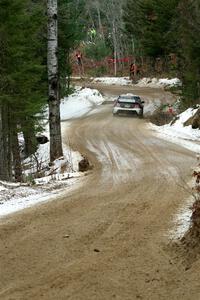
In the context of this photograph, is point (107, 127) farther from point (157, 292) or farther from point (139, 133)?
point (157, 292)

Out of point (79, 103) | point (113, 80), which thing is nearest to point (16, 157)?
point (79, 103)

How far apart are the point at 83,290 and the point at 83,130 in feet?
75.9

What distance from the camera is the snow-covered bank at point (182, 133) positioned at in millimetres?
20156

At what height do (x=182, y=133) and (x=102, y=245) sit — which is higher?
(x=102, y=245)

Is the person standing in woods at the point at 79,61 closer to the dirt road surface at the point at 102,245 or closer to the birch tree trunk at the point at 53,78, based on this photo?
the birch tree trunk at the point at 53,78

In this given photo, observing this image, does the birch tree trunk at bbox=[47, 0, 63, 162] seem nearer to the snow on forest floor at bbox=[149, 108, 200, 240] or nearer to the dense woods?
the dense woods

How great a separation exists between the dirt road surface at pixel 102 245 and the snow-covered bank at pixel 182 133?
7053 mm

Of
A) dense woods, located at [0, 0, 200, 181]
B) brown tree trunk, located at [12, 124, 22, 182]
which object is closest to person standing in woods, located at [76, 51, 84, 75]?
dense woods, located at [0, 0, 200, 181]

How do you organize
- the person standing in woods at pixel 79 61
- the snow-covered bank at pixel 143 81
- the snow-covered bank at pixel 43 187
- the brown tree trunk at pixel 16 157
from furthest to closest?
the person standing in woods at pixel 79 61 → the snow-covered bank at pixel 143 81 → the brown tree trunk at pixel 16 157 → the snow-covered bank at pixel 43 187

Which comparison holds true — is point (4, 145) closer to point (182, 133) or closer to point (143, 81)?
point (182, 133)

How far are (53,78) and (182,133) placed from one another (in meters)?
9.15

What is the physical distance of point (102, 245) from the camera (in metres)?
6.94

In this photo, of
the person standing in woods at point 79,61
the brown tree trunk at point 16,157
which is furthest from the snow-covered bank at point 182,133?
the person standing in woods at point 79,61

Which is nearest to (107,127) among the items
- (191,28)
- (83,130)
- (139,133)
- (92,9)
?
(83,130)
